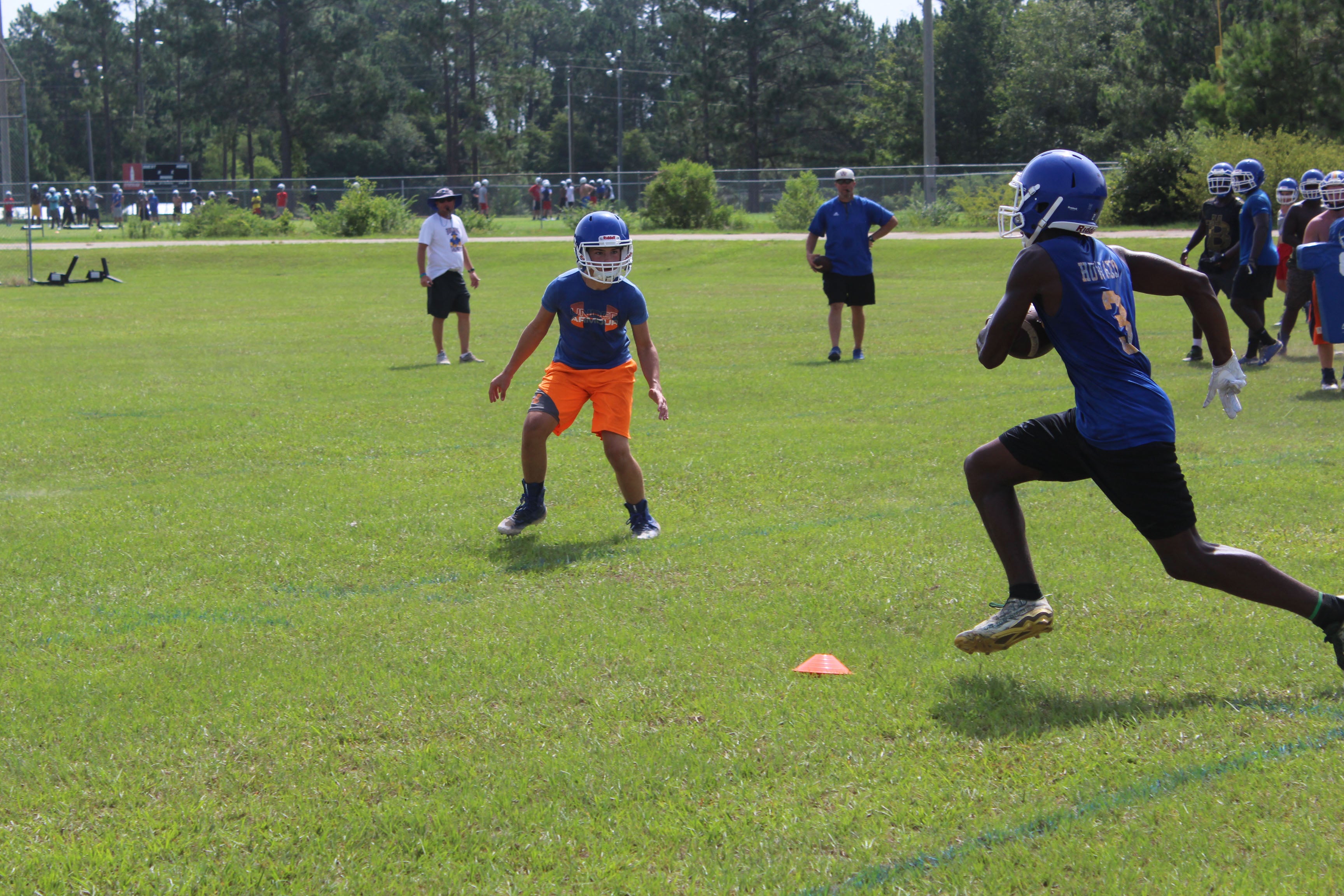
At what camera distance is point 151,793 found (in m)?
3.85

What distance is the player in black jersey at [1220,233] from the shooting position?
1286 centimetres

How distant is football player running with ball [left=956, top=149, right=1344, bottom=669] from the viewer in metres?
4.40

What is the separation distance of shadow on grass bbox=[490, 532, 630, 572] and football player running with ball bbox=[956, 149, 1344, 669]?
2438mm

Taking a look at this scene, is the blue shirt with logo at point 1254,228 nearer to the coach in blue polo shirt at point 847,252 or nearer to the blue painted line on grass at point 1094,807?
the coach in blue polo shirt at point 847,252

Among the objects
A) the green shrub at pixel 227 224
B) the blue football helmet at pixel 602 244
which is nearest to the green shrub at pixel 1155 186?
the green shrub at pixel 227 224

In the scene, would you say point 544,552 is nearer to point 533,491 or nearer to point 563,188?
point 533,491

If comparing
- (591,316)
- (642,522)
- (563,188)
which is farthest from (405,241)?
(642,522)

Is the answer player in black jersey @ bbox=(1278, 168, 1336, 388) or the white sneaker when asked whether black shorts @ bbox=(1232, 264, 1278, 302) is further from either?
the white sneaker

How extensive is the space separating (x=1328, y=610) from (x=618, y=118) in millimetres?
88822

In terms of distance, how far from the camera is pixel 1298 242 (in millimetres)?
13297

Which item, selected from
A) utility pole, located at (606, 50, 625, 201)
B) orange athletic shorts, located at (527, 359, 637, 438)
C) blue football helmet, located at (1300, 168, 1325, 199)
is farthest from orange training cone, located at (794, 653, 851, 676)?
utility pole, located at (606, 50, 625, 201)

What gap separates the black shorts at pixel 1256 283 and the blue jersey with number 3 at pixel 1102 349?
9.15 meters

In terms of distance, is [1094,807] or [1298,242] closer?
[1094,807]

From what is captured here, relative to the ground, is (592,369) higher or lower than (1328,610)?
higher
